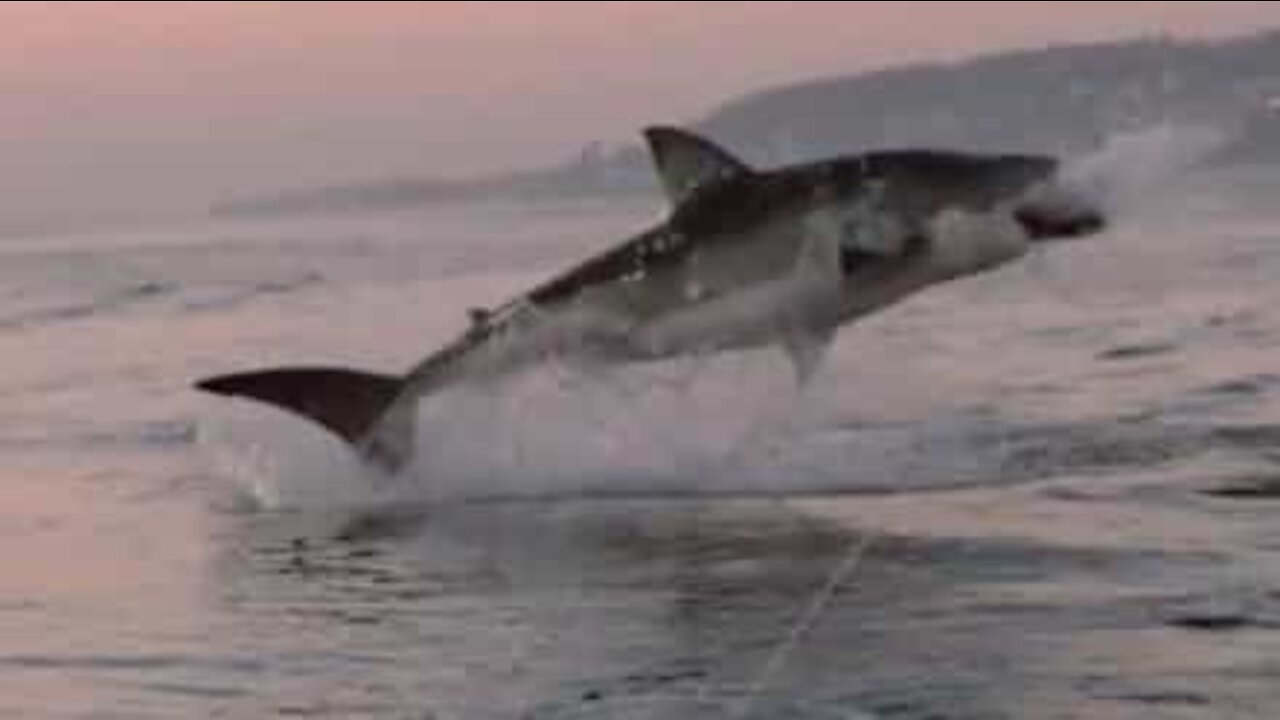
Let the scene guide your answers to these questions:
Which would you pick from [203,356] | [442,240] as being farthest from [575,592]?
[442,240]

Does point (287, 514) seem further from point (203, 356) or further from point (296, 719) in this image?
point (203, 356)

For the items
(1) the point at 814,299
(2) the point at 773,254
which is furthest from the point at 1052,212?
(2) the point at 773,254

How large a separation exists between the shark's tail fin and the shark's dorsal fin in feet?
4.88

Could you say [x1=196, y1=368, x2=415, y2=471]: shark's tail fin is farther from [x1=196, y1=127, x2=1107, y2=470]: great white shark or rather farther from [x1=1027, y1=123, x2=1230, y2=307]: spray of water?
[x1=1027, y1=123, x2=1230, y2=307]: spray of water

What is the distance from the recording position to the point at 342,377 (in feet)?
36.1

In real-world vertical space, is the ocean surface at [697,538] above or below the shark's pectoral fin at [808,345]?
below

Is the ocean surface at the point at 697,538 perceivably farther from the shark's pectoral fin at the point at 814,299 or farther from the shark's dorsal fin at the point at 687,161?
the shark's dorsal fin at the point at 687,161

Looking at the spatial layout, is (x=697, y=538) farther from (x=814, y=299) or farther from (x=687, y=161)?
(x=687, y=161)

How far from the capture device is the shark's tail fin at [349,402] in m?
11.0

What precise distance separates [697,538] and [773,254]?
1.73 meters

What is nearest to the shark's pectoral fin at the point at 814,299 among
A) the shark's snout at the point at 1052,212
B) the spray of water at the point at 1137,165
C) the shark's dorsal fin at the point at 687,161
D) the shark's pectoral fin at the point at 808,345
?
the shark's pectoral fin at the point at 808,345

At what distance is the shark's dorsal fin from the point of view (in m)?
10.7

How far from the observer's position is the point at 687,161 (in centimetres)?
1075

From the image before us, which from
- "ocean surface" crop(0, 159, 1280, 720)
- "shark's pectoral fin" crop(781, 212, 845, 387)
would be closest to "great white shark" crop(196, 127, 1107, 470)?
"shark's pectoral fin" crop(781, 212, 845, 387)
